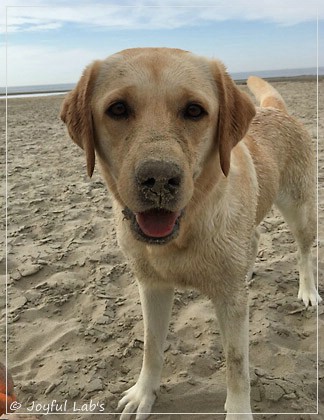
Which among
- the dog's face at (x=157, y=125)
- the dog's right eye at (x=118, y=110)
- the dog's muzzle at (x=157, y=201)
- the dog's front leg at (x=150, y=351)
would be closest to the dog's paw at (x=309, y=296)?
the dog's front leg at (x=150, y=351)

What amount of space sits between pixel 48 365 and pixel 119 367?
1.43ft

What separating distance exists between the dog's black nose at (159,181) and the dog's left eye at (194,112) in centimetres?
34

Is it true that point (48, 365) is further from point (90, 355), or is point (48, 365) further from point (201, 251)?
point (201, 251)

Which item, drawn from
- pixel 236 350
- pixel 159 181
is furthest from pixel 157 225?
pixel 236 350

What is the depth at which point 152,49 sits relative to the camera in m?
2.11

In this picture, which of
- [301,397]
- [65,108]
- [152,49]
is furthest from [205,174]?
[301,397]

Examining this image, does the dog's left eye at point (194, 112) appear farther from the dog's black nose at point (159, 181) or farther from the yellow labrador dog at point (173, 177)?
the dog's black nose at point (159, 181)

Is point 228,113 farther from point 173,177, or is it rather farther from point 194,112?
point 173,177

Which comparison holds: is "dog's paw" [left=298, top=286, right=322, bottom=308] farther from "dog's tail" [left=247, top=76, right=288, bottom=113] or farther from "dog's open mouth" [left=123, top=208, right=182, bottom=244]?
"dog's open mouth" [left=123, top=208, right=182, bottom=244]

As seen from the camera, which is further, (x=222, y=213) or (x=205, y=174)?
(x=222, y=213)

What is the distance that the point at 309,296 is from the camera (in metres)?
3.39

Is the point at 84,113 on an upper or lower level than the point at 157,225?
upper

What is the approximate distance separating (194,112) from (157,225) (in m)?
0.51

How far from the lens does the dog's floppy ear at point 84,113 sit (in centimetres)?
213
